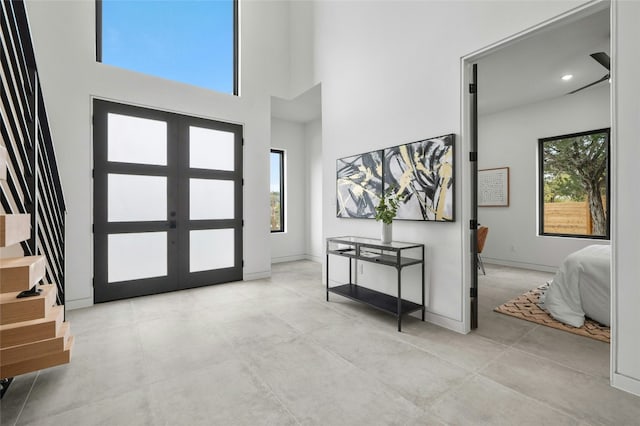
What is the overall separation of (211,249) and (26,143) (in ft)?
9.37

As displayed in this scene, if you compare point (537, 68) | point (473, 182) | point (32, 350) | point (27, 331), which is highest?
point (537, 68)

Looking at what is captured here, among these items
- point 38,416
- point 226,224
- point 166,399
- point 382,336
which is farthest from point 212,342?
point 226,224

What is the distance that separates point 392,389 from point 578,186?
5.30 meters

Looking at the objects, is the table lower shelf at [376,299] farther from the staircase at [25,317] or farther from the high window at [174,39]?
the high window at [174,39]

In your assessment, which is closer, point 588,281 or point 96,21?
point 588,281

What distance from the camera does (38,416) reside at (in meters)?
1.71

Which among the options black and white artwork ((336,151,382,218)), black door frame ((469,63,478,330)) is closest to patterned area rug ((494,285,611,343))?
black door frame ((469,63,478,330))

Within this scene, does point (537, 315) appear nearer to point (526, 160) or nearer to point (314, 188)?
point (526, 160)

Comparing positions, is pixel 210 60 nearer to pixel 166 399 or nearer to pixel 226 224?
pixel 226 224

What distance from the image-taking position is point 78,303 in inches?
139

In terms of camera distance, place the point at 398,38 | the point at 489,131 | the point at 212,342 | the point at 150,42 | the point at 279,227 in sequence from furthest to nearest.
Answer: the point at 279,227
the point at 489,131
the point at 150,42
the point at 398,38
the point at 212,342

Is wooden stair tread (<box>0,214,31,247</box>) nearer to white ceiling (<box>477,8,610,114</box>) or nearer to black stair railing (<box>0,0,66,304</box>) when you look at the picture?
black stair railing (<box>0,0,66,304</box>)

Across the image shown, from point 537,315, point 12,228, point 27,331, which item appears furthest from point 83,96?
point 537,315

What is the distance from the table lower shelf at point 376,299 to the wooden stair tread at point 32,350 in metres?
2.46
